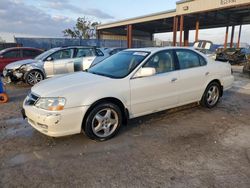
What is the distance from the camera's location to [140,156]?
10.9 ft

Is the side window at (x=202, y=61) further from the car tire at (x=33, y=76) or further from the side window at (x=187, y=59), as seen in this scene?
the car tire at (x=33, y=76)

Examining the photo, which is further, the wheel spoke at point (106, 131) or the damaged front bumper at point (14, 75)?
the damaged front bumper at point (14, 75)

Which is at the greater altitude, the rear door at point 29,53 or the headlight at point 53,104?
the rear door at point 29,53

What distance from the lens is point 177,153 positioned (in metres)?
3.41

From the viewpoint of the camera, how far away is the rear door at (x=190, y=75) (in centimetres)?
479

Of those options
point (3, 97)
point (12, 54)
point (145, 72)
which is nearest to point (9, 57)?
point (12, 54)

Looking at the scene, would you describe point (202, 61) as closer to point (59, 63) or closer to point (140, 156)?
point (140, 156)

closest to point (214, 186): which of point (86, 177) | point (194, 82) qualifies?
point (86, 177)

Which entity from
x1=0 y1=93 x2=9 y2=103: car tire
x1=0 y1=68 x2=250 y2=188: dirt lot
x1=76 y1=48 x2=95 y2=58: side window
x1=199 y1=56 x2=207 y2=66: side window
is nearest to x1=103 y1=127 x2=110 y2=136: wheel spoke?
x1=0 y1=68 x2=250 y2=188: dirt lot

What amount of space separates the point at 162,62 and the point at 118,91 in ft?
4.33

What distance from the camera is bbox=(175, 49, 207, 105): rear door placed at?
15.7 feet

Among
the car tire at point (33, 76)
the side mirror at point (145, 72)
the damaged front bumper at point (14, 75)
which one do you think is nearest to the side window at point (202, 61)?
the side mirror at point (145, 72)

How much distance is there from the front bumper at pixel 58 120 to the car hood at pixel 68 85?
28cm

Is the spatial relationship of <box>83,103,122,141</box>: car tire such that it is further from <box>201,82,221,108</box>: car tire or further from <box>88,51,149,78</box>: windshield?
<box>201,82,221,108</box>: car tire
